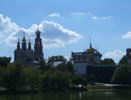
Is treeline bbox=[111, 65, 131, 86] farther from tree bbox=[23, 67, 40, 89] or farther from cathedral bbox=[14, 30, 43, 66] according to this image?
cathedral bbox=[14, 30, 43, 66]

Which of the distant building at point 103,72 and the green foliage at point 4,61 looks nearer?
the green foliage at point 4,61

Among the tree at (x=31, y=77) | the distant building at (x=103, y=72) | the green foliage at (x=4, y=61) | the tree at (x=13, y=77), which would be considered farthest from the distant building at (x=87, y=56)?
the tree at (x=13, y=77)

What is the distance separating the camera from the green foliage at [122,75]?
84500mm

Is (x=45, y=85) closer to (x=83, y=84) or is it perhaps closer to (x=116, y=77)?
(x=83, y=84)

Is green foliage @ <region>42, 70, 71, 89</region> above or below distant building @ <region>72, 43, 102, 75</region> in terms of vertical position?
below

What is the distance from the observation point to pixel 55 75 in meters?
69.8

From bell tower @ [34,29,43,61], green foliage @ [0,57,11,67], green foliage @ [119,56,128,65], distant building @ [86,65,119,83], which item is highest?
bell tower @ [34,29,43,61]

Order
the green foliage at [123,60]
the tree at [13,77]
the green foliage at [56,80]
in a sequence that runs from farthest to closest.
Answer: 1. the green foliage at [123,60]
2. the green foliage at [56,80]
3. the tree at [13,77]

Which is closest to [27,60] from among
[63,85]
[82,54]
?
[82,54]

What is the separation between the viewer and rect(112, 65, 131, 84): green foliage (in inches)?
3327

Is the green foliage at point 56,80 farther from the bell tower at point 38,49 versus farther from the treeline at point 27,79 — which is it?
the bell tower at point 38,49

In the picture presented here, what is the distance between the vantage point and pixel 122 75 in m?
84.6

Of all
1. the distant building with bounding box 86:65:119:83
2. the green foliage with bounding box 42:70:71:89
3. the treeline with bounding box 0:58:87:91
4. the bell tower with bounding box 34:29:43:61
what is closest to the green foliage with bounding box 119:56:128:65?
the distant building with bounding box 86:65:119:83

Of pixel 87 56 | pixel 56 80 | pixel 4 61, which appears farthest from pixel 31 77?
pixel 87 56
